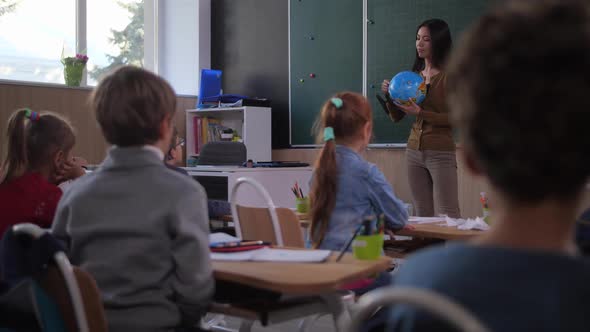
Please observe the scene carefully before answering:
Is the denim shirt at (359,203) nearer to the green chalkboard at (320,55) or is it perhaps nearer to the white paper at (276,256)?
the white paper at (276,256)

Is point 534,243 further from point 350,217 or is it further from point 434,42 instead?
point 434,42

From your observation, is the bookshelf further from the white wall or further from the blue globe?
the blue globe

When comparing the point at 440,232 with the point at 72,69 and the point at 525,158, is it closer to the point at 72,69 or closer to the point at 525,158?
the point at 525,158

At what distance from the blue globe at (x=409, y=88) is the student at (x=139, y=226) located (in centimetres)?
238

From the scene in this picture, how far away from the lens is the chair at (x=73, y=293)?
146 centimetres

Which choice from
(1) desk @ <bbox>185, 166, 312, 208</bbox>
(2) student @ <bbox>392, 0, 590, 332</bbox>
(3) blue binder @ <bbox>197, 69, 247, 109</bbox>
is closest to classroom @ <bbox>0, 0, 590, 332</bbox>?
(2) student @ <bbox>392, 0, 590, 332</bbox>

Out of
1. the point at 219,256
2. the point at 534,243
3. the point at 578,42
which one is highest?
the point at 578,42

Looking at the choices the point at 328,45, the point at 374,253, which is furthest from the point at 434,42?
the point at 374,253

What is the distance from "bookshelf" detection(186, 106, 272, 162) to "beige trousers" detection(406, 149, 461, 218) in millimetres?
2280

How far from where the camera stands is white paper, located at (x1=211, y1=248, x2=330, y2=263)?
175cm

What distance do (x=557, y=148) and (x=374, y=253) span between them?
1.13m

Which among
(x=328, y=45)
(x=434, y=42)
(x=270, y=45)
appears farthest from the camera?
(x=270, y=45)

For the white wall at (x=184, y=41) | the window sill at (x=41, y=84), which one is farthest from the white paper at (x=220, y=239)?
the white wall at (x=184, y=41)

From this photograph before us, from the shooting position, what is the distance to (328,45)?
18.6 ft
